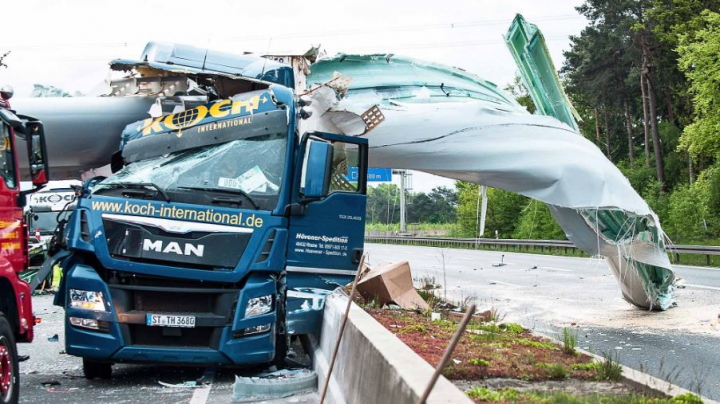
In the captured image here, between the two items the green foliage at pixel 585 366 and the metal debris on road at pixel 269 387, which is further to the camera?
→ the metal debris on road at pixel 269 387

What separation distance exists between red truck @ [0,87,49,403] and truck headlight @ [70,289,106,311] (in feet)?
2.27

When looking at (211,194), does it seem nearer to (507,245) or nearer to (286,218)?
(286,218)

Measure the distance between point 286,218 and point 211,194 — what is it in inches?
30.8

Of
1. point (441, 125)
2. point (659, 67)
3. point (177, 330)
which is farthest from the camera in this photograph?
point (659, 67)

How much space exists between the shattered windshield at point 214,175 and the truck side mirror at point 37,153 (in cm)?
66

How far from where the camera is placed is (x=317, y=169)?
358 inches

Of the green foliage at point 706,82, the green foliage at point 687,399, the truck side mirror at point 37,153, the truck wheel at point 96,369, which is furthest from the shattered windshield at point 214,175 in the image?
the green foliage at point 706,82

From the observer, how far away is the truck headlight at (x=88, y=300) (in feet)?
27.0

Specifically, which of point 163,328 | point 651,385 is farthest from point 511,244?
point 651,385

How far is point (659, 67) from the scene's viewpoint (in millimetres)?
51062

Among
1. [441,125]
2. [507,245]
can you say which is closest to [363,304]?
[441,125]

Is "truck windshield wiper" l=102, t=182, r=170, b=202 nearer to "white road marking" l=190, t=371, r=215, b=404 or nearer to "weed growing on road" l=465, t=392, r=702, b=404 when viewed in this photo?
"white road marking" l=190, t=371, r=215, b=404

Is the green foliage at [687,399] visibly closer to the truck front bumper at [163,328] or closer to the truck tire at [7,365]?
the truck front bumper at [163,328]

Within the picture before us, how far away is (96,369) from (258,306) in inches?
71.0
